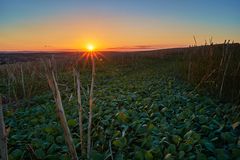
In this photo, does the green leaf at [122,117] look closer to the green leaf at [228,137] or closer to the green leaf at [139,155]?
the green leaf at [139,155]

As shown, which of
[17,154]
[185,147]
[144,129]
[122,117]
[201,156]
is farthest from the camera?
[122,117]

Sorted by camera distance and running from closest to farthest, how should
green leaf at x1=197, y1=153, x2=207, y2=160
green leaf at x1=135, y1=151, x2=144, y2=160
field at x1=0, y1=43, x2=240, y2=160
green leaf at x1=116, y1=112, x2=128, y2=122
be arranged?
1. green leaf at x1=197, y1=153, x2=207, y2=160
2. green leaf at x1=135, y1=151, x2=144, y2=160
3. field at x1=0, y1=43, x2=240, y2=160
4. green leaf at x1=116, y1=112, x2=128, y2=122

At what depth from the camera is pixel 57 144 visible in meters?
2.86

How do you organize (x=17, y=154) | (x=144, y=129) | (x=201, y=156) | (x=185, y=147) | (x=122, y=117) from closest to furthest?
(x=201, y=156) → (x=185, y=147) → (x=17, y=154) → (x=144, y=129) → (x=122, y=117)

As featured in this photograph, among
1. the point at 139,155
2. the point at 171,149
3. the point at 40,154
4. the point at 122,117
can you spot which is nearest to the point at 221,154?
the point at 171,149

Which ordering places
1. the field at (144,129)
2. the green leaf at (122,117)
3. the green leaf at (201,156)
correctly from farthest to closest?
the green leaf at (122,117)
the field at (144,129)
the green leaf at (201,156)

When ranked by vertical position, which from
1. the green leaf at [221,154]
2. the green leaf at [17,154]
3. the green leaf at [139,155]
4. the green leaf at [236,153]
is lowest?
the green leaf at [17,154]

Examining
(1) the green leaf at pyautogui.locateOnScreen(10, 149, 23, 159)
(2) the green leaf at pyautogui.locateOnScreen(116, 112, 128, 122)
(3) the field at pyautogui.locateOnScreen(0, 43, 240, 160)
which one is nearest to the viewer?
(3) the field at pyautogui.locateOnScreen(0, 43, 240, 160)

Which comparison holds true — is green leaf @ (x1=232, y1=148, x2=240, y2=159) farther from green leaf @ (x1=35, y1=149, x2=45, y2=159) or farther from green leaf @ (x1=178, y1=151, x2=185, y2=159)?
green leaf @ (x1=35, y1=149, x2=45, y2=159)

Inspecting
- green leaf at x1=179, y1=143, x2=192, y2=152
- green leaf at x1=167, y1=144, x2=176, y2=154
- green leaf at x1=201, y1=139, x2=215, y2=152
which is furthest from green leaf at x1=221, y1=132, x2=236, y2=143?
green leaf at x1=167, y1=144, x2=176, y2=154

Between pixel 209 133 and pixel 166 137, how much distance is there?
0.61m

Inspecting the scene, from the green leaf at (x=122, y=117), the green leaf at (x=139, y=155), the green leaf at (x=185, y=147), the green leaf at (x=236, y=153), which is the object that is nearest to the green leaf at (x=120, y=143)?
the green leaf at (x=139, y=155)

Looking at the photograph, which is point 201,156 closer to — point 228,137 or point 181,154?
point 181,154

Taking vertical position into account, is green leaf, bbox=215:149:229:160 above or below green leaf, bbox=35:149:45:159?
above
